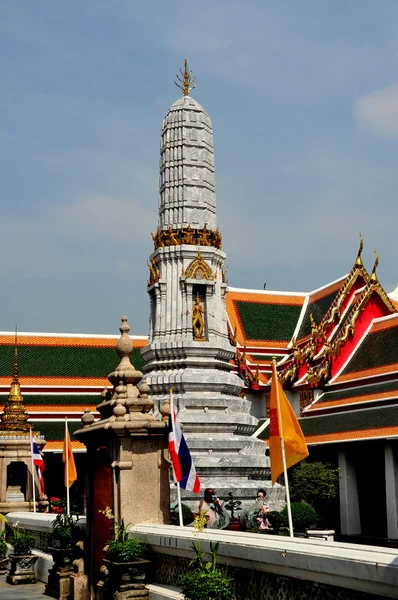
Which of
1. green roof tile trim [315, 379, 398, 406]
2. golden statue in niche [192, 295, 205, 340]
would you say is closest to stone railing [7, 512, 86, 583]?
golden statue in niche [192, 295, 205, 340]

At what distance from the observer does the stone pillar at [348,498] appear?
2662cm

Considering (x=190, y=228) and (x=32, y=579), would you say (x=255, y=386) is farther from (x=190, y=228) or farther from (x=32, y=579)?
(x=32, y=579)

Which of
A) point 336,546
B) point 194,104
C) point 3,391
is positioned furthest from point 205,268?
point 336,546

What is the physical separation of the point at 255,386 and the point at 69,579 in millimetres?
19292

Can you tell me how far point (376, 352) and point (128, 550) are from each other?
66.0 feet

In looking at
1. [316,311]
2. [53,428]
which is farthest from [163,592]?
[316,311]

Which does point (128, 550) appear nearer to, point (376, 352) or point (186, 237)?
point (186, 237)

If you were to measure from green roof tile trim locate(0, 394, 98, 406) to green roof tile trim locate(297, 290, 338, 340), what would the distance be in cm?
906

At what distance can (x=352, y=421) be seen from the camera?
2628cm

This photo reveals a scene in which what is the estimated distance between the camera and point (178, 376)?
2228 cm

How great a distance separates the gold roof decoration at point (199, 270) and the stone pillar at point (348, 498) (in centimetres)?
813

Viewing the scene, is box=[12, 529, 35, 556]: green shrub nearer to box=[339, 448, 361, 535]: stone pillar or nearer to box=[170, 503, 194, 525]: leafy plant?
box=[170, 503, 194, 525]: leafy plant

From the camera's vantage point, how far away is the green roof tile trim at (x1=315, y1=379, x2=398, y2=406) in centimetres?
2633

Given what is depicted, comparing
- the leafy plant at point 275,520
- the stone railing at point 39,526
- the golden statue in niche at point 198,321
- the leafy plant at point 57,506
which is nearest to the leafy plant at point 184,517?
the leafy plant at point 275,520
